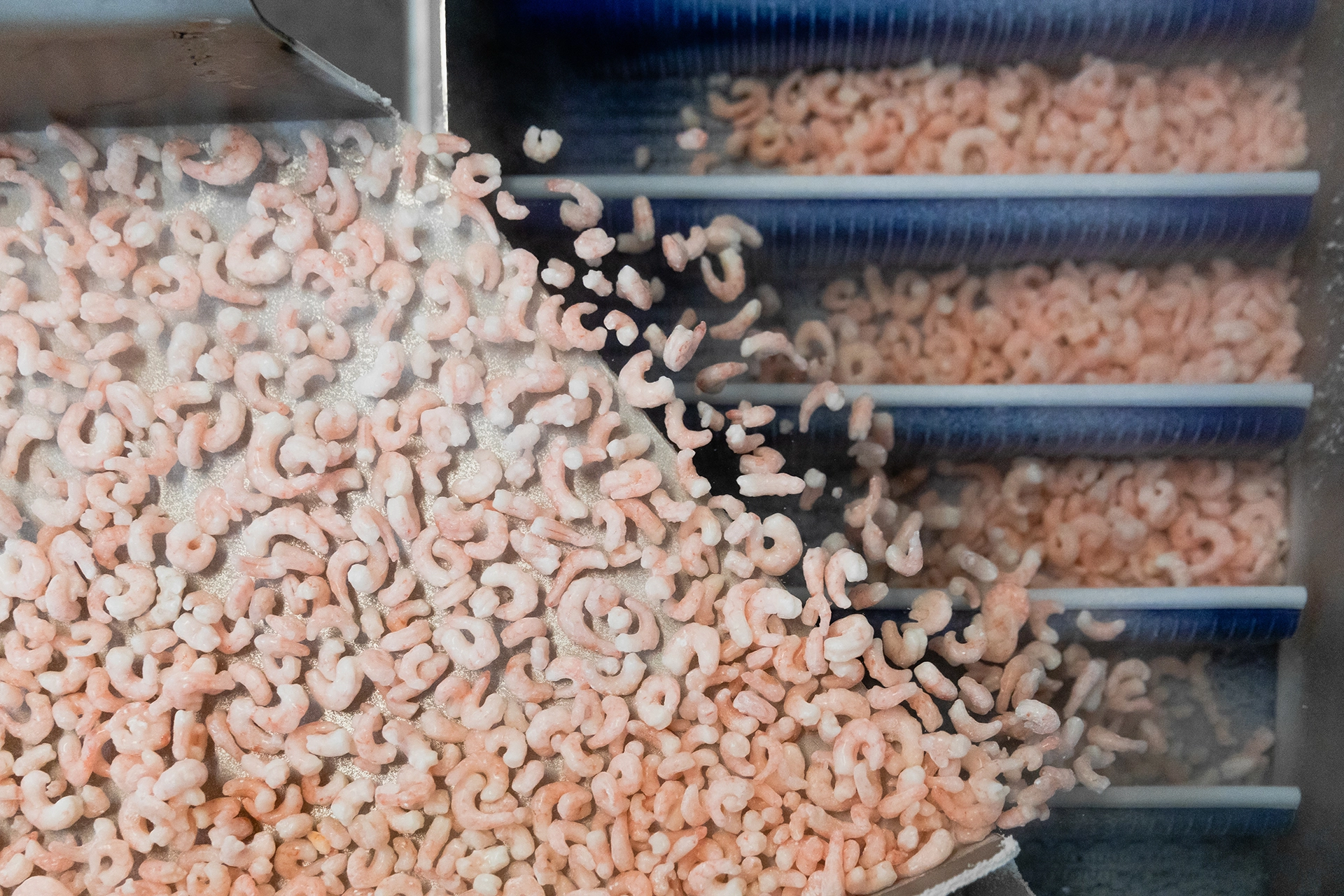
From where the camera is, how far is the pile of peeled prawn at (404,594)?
0.64 metres

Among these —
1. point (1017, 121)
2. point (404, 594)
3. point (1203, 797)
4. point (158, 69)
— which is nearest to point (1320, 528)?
point (1203, 797)

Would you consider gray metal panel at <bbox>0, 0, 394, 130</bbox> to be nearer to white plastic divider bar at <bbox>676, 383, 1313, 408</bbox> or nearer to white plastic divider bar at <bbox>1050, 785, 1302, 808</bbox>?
white plastic divider bar at <bbox>676, 383, 1313, 408</bbox>

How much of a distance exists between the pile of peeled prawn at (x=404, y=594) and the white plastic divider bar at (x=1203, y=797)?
0.31ft

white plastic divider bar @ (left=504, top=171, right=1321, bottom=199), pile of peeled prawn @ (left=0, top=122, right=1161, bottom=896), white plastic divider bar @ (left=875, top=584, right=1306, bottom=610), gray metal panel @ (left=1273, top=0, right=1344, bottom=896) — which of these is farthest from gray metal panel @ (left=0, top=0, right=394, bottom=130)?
gray metal panel @ (left=1273, top=0, right=1344, bottom=896)

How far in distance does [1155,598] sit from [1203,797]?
7.6 inches

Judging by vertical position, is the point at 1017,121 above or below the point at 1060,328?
above

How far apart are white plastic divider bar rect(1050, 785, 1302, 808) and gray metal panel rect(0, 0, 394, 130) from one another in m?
0.85

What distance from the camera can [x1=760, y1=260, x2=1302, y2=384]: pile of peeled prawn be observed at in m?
0.65

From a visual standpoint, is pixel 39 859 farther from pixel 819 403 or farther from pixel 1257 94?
Result: pixel 1257 94

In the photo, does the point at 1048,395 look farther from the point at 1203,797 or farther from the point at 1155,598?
the point at 1203,797

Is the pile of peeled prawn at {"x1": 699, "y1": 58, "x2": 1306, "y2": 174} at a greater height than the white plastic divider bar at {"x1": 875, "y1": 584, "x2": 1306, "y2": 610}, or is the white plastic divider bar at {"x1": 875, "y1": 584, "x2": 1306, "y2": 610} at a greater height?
the pile of peeled prawn at {"x1": 699, "y1": 58, "x2": 1306, "y2": 174}

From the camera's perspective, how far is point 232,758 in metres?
0.67

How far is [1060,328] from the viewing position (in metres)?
0.65

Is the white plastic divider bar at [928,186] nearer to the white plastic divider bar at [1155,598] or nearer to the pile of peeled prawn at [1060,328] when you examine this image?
the pile of peeled prawn at [1060,328]
